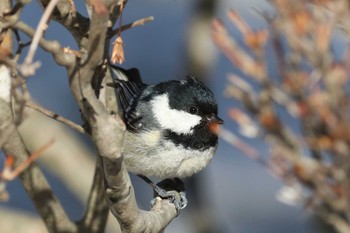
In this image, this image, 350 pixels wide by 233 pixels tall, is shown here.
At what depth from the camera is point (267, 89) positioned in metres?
2.07

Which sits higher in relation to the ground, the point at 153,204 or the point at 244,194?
the point at 153,204

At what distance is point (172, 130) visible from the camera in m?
3.30

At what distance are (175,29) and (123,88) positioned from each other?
12.0 ft

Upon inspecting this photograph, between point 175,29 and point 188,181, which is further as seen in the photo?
point 175,29

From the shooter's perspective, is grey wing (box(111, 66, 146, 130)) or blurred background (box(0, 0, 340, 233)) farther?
blurred background (box(0, 0, 340, 233))

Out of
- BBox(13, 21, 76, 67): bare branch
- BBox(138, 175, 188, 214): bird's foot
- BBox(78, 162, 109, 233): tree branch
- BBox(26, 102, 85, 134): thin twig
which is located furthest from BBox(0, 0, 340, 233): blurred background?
BBox(13, 21, 76, 67): bare branch

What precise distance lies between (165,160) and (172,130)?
0.14 m

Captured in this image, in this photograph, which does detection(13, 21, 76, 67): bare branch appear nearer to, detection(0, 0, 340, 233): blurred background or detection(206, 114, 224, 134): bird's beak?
detection(206, 114, 224, 134): bird's beak

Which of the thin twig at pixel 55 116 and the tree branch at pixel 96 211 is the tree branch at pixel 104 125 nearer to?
the thin twig at pixel 55 116

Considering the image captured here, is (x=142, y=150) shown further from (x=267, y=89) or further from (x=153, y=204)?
(x=267, y=89)

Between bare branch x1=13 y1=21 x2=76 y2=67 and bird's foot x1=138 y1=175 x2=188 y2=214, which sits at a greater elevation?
bare branch x1=13 y1=21 x2=76 y2=67

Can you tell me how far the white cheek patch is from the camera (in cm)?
331

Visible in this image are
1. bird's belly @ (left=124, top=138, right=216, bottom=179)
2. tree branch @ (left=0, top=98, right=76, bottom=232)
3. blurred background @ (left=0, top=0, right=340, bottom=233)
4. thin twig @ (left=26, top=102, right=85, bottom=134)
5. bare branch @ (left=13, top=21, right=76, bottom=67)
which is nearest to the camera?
bare branch @ (left=13, top=21, right=76, bottom=67)

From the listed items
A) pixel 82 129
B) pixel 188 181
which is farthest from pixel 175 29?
pixel 82 129
